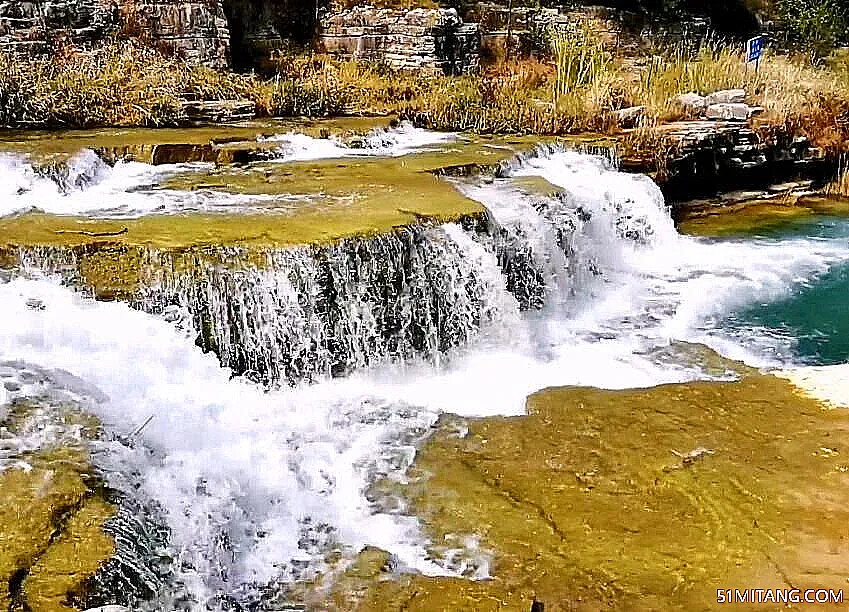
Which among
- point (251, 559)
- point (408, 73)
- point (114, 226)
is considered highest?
point (408, 73)

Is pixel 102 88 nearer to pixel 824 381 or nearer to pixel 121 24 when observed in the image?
pixel 121 24

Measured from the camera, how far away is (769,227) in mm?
9648

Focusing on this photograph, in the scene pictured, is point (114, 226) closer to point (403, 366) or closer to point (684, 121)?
point (403, 366)

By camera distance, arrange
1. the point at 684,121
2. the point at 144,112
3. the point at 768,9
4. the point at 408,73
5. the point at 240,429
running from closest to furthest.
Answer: the point at 240,429 < the point at 144,112 < the point at 684,121 < the point at 408,73 < the point at 768,9

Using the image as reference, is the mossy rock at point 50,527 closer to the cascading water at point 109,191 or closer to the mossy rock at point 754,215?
the cascading water at point 109,191

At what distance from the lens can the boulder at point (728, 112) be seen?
10227 mm

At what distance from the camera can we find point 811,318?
6.97m

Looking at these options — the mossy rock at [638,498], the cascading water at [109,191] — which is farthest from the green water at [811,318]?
the cascading water at [109,191]

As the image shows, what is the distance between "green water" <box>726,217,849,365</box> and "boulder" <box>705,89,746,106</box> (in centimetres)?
326

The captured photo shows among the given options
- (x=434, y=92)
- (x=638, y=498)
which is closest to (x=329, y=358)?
(x=638, y=498)

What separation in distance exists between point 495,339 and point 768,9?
13744 mm

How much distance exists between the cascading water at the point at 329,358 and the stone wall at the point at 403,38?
17.6 ft

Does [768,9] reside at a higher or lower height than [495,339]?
A: higher

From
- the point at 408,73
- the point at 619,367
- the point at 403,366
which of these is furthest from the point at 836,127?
the point at 403,366
